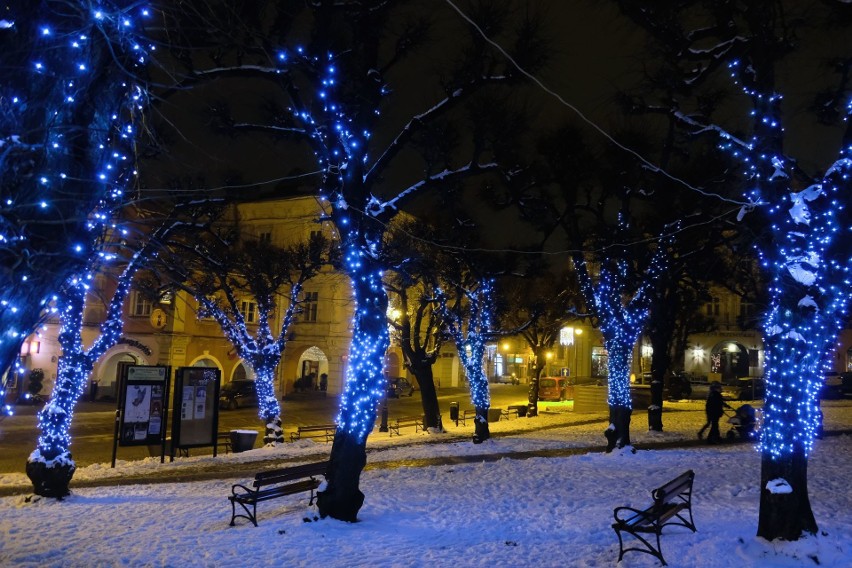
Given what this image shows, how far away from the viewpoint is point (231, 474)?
14031mm

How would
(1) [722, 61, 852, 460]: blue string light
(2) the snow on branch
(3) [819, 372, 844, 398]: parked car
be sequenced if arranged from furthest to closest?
(3) [819, 372, 844, 398]: parked car
(2) the snow on branch
(1) [722, 61, 852, 460]: blue string light

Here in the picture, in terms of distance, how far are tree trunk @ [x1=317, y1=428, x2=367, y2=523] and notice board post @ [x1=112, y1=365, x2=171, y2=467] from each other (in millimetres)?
8623

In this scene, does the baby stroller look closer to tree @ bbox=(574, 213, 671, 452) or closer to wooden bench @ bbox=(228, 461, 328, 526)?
tree @ bbox=(574, 213, 671, 452)

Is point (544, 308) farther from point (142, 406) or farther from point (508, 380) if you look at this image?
point (508, 380)

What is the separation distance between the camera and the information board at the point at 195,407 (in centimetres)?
1678

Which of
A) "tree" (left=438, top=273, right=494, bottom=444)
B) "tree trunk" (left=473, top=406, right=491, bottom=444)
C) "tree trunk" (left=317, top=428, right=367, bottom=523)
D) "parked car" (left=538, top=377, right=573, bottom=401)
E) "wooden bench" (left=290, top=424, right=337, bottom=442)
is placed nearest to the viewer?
"tree trunk" (left=317, top=428, right=367, bottom=523)

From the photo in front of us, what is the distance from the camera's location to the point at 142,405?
15.9m

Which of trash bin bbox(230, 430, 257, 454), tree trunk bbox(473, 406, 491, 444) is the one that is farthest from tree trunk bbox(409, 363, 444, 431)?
trash bin bbox(230, 430, 257, 454)

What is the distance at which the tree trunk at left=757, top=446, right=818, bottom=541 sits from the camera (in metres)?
6.99

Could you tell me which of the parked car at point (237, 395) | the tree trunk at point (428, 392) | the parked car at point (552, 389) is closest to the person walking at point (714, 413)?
the tree trunk at point (428, 392)

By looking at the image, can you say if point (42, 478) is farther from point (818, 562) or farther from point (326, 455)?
point (818, 562)

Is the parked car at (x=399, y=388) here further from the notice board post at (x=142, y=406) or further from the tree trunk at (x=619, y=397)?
the tree trunk at (x=619, y=397)

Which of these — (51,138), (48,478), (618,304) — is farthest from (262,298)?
(51,138)

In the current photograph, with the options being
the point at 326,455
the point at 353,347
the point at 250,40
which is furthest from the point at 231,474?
the point at 250,40
